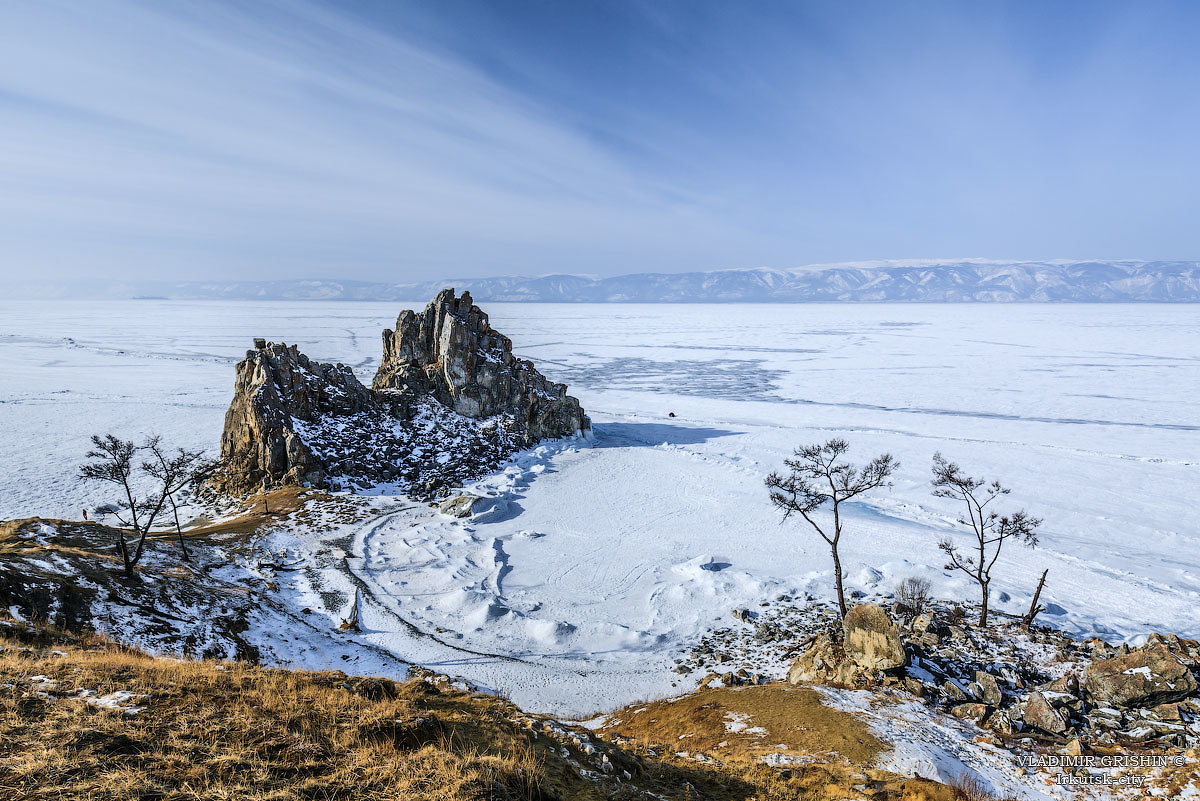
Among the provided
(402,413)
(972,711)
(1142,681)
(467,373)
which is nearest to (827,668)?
(972,711)

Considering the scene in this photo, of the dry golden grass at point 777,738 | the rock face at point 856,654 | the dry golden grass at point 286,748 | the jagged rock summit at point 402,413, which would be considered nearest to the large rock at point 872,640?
the rock face at point 856,654

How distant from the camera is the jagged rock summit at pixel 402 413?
36.0m

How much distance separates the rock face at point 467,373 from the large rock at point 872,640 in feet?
105

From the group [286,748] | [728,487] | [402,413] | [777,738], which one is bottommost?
[728,487]

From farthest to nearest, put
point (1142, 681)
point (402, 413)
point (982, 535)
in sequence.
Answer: point (402, 413) < point (982, 535) < point (1142, 681)

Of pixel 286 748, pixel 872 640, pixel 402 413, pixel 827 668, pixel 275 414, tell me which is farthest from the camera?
pixel 402 413

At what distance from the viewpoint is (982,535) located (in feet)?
67.3

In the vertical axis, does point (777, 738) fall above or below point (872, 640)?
below

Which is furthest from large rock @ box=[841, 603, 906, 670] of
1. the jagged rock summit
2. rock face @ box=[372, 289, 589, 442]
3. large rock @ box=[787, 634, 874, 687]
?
rock face @ box=[372, 289, 589, 442]

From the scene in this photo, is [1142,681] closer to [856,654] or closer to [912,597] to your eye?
[856,654]

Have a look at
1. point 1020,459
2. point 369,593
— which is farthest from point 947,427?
point 369,593

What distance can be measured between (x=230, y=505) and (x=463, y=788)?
33.4m

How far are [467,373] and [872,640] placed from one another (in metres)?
36.6

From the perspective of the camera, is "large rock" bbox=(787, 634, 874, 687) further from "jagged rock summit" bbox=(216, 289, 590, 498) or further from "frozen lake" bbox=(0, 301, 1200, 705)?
"jagged rock summit" bbox=(216, 289, 590, 498)
